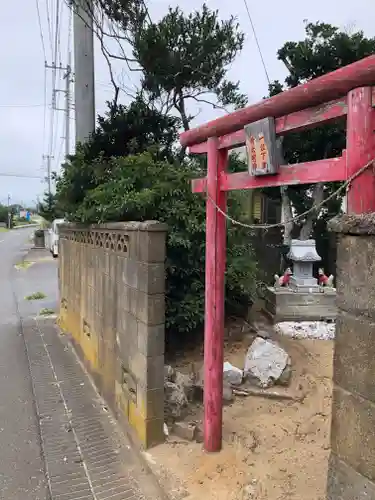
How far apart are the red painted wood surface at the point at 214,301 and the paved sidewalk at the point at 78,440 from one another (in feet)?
2.05

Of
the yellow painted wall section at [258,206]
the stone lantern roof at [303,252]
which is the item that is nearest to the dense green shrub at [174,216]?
the stone lantern roof at [303,252]

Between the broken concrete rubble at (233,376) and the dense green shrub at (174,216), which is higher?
the dense green shrub at (174,216)

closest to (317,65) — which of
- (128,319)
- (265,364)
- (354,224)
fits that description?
(265,364)

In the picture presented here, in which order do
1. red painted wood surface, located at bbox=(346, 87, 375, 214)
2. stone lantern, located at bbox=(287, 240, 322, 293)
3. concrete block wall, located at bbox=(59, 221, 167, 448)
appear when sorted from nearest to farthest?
red painted wood surface, located at bbox=(346, 87, 375, 214) < concrete block wall, located at bbox=(59, 221, 167, 448) < stone lantern, located at bbox=(287, 240, 322, 293)

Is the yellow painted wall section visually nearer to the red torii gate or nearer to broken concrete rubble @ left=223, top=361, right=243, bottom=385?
broken concrete rubble @ left=223, top=361, right=243, bottom=385

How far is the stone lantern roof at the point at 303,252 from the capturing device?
26.9ft

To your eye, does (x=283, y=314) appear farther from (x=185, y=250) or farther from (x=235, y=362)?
(x=185, y=250)

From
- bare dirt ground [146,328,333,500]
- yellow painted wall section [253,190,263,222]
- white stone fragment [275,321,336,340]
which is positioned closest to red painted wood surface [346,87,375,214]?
bare dirt ground [146,328,333,500]

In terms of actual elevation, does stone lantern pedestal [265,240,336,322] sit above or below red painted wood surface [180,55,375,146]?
below

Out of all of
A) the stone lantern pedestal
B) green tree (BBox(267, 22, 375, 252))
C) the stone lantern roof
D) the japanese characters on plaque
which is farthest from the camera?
green tree (BBox(267, 22, 375, 252))

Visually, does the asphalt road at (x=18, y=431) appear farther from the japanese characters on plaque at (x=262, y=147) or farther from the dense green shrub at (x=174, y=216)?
the japanese characters on plaque at (x=262, y=147)

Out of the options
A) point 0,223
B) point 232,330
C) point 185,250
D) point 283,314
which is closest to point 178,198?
point 185,250

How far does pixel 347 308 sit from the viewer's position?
1.87 meters

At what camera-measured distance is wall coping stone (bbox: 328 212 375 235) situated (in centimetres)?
173
